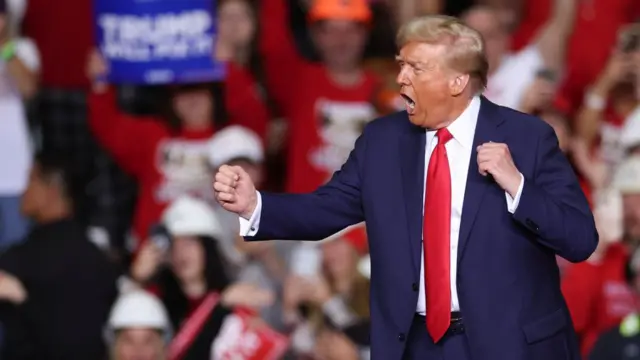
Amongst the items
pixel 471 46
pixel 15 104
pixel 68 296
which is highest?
pixel 471 46

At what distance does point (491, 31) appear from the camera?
26.8 feet

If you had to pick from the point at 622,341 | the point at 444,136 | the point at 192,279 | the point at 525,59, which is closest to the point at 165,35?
the point at 192,279

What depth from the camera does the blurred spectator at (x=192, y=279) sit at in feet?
23.8

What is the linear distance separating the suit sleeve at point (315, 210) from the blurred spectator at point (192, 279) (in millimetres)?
2343

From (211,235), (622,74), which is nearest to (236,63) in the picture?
(211,235)

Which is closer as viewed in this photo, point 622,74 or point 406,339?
point 406,339

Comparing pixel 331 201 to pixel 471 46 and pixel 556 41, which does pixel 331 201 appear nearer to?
pixel 471 46

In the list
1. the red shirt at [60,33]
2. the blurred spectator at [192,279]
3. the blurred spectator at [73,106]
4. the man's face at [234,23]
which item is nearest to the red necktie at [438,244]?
the blurred spectator at [192,279]

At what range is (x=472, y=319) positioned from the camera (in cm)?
477

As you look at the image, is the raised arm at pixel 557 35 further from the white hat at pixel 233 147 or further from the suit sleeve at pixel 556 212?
the suit sleeve at pixel 556 212

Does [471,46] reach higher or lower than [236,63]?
higher

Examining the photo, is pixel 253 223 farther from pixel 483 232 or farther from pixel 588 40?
pixel 588 40

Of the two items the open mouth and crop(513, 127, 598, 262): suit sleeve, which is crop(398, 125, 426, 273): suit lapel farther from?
crop(513, 127, 598, 262): suit sleeve

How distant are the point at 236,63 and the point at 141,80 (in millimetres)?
861
